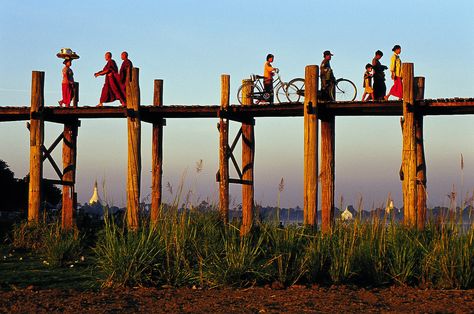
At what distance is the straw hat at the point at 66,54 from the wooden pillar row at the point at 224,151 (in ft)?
12.1

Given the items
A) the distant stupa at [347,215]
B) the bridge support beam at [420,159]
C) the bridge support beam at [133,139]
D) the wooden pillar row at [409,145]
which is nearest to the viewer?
the distant stupa at [347,215]

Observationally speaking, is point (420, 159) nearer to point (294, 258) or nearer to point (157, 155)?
point (157, 155)

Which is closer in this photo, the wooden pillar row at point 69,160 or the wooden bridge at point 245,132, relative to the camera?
the wooden bridge at point 245,132

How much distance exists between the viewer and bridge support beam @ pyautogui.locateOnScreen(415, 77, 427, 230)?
59.2 ft

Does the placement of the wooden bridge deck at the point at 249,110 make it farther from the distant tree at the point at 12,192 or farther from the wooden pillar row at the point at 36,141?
the distant tree at the point at 12,192

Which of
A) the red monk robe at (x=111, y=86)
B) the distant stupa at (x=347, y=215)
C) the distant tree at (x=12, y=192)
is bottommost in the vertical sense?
the distant stupa at (x=347, y=215)

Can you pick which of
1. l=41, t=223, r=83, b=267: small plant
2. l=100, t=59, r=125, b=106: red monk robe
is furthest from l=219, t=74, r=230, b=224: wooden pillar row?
l=41, t=223, r=83, b=267: small plant

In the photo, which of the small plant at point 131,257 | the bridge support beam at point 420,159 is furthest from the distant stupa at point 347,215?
the bridge support beam at point 420,159

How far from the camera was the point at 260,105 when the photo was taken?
1880 cm

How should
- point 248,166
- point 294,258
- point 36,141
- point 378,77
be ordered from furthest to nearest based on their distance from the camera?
point 36,141
point 248,166
point 378,77
point 294,258

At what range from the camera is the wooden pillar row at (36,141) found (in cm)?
2042

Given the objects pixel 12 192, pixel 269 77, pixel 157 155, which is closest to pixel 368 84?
pixel 269 77

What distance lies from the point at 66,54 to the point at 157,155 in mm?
3108

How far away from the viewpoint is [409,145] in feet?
57.9
